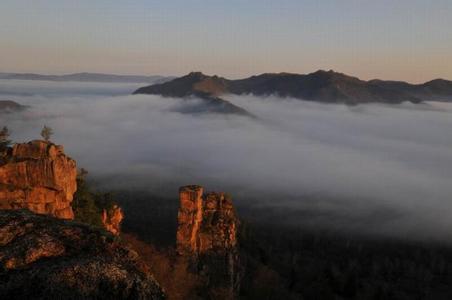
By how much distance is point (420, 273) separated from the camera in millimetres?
143625

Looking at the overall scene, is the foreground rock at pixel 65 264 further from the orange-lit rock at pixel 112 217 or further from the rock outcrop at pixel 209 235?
the rock outcrop at pixel 209 235

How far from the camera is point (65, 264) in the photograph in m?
14.4

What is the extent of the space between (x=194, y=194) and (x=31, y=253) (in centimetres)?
5206

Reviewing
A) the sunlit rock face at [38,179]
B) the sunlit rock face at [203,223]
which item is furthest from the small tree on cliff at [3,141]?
the sunlit rock face at [203,223]

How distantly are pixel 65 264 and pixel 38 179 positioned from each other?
37423mm

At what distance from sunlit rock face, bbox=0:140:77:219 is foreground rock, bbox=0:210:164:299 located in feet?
107

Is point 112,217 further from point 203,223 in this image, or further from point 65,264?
point 65,264

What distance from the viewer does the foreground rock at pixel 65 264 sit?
13961mm

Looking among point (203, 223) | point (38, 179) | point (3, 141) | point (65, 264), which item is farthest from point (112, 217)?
point (65, 264)

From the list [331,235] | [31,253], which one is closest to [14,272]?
[31,253]

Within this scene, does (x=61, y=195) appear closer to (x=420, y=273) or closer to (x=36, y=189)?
(x=36, y=189)

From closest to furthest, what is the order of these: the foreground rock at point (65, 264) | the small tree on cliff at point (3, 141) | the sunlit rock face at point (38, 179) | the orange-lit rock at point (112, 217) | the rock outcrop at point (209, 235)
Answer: the foreground rock at point (65, 264)
the sunlit rock face at point (38, 179)
the small tree on cliff at point (3, 141)
the orange-lit rock at point (112, 217)
the rock outcrop at point (209, 235)

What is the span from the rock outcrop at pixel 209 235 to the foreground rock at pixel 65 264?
160 feet

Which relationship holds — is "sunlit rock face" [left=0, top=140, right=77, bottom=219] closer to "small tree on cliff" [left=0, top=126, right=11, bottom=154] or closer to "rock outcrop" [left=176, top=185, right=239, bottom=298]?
"small tree on cliff" [left=0, top=126, right=11, bottom=154]
